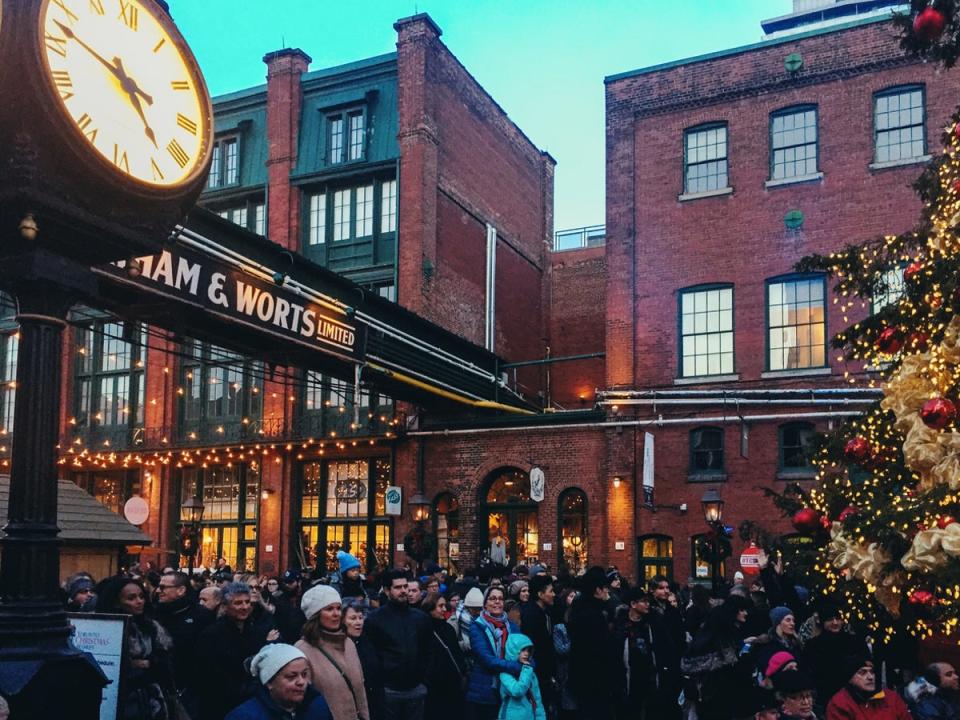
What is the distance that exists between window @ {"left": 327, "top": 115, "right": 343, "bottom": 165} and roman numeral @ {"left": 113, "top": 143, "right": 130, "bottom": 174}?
26718mm

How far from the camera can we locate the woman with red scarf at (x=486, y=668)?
9.16 m

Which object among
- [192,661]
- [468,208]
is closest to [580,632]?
[192,661]

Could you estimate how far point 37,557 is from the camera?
16.2 ft

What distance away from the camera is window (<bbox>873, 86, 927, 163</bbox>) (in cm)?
2462

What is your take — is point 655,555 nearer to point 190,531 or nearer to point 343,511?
point 343,511

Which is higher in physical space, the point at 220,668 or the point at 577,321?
the point at 577,321

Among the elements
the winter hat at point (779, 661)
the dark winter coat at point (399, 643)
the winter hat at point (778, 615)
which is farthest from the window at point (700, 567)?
the winter hat at point (779, 661)

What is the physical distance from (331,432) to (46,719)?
999 inches

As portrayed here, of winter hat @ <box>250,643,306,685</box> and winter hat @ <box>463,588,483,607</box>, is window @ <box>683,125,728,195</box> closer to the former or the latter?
winter hat @ <box>463,588,483,607</box>

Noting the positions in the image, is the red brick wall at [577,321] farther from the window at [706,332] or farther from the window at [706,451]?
the window at [706,451]

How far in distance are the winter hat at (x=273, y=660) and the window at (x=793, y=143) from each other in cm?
2291

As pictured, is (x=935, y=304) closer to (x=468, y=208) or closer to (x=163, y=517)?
(x=468, y=208)

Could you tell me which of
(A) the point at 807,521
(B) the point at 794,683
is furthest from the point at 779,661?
(A) the point at 807,521

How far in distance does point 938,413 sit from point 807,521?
1996 mm
